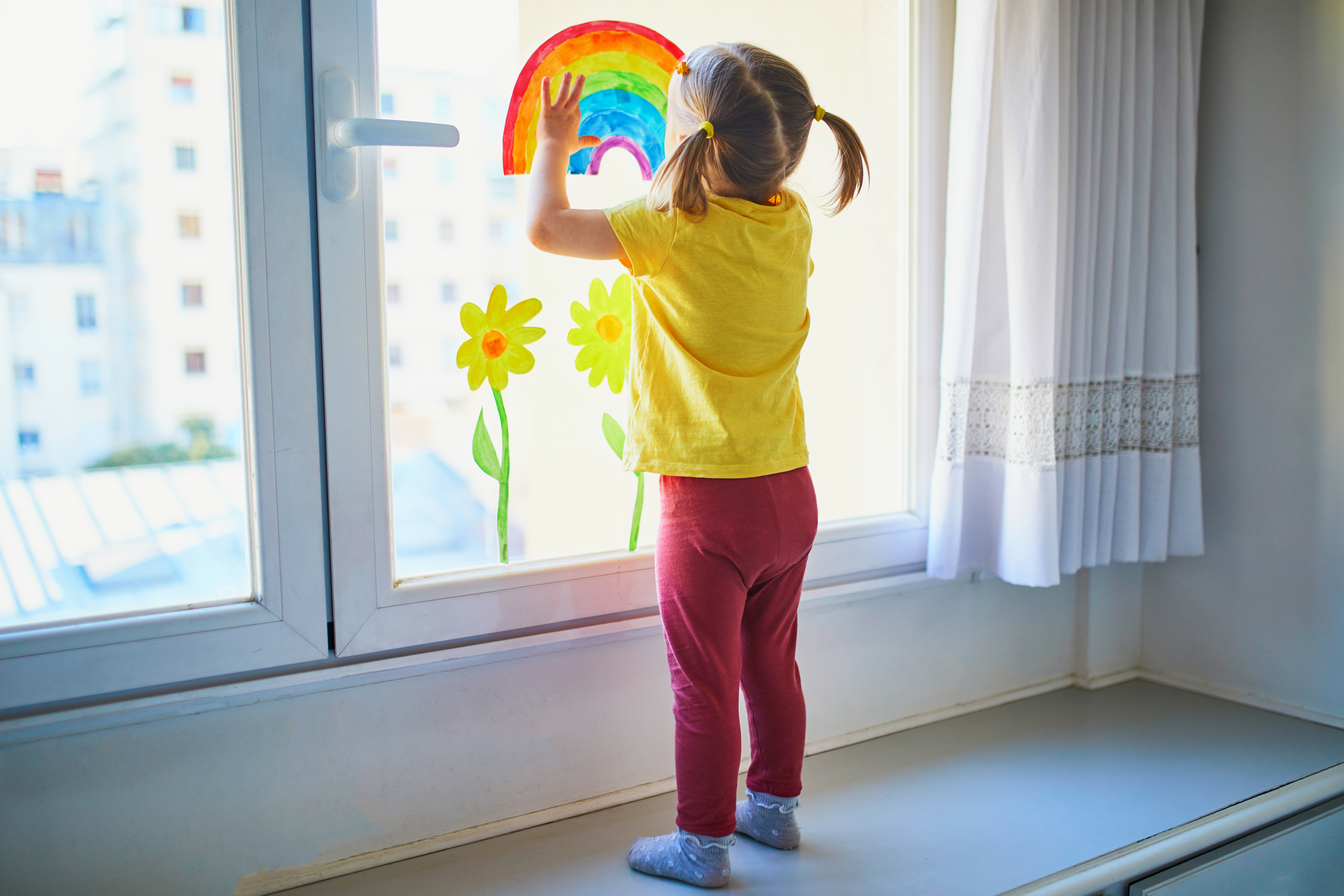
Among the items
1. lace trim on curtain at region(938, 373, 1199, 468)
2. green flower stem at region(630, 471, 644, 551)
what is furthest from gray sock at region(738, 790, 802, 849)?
lace trim on curtain at region(938, 373, 1199, 468)

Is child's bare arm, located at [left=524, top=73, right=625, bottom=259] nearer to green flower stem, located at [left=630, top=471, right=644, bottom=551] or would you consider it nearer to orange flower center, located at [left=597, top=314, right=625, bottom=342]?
orange flower center, located at [left=597, top=314, right=625, bottom=342]

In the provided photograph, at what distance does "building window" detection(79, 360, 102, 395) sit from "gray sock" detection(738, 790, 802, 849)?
2.94ft

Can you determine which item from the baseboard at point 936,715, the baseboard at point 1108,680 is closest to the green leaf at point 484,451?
the baseboard at point 936,715

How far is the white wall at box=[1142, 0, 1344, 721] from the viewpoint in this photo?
4.96ft

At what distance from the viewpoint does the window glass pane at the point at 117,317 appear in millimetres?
938

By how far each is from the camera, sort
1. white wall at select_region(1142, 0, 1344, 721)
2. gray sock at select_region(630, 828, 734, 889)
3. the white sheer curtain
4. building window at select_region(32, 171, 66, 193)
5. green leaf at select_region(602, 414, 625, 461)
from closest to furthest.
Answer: building window at select_region(32, 171, 66, 193) < gray sock at select_region(630, 828, 734, 889) < green leaf at select_region(602, 414, 625, 461) < the white sheer curtain < white wall at select_region(1142, 0, 1344, 721)

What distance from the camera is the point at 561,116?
3.38 feet

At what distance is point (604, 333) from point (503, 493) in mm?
253

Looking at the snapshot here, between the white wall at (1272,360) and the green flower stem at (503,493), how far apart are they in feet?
4.33

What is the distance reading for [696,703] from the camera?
1.01 metres

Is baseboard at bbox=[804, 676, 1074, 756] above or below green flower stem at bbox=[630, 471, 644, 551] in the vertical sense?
below

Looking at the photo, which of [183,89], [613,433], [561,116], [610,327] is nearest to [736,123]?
[561,116]

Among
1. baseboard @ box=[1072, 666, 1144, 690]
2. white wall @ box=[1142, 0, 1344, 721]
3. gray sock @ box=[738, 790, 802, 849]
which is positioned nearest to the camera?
→ gray sock @ box=[738, 790, 802, 849]

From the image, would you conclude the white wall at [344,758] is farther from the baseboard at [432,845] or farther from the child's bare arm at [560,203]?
the child's bare arm at [560,203]
